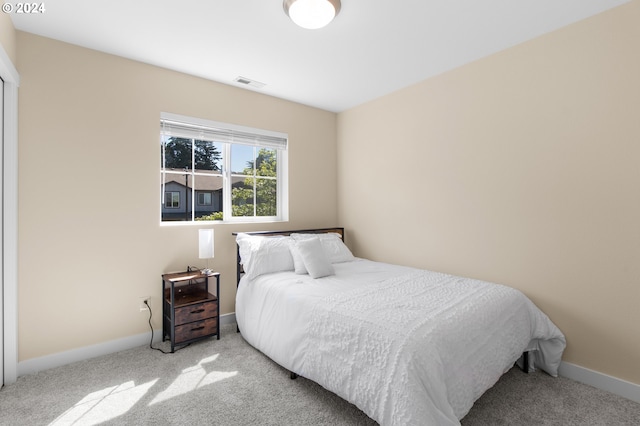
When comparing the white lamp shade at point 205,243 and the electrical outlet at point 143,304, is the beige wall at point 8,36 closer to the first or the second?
the white lamp shade at point 205,243

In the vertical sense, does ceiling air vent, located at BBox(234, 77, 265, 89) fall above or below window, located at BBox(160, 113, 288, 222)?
above

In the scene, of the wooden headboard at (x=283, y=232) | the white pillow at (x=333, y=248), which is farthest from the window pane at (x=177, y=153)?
the white pillow at (x=333, y=248)

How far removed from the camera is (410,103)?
3301 millimetres

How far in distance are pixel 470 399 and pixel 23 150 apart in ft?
11.3

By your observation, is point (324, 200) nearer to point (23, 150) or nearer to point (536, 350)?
point (536, 350)

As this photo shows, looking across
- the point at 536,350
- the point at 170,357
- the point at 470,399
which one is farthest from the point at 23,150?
the point at 536,350

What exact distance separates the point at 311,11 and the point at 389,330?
2.00m

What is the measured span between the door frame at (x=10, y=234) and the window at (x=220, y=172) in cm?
102

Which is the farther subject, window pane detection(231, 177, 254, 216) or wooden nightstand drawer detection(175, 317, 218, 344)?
window pane detection(231, 177, 254, 216)

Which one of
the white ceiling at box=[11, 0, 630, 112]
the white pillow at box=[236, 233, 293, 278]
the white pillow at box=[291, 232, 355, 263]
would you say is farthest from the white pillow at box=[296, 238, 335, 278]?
the white ceiling at box=[11, 0, 630, 112]

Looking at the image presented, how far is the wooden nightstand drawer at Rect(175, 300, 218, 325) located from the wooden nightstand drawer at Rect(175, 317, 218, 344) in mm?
41

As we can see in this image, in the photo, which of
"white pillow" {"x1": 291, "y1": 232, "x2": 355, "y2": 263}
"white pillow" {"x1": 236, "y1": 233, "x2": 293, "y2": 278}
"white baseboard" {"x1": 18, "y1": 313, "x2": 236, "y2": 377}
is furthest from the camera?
"white pillow" {"x1": 291, "y1": 232, "x2": 355, "y2": 263}

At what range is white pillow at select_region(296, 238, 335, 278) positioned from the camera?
2.76 m

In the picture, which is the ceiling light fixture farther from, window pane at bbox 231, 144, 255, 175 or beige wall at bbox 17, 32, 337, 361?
window pane at bbox 231, 144, 255, 175
